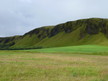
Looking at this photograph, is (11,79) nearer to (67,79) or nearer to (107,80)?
(67,79)

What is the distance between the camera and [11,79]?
49.8ft

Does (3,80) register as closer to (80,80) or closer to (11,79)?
(11,79)

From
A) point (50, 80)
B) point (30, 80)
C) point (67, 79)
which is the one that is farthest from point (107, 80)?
point (30, 80)

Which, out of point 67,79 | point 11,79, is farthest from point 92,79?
point 11,79

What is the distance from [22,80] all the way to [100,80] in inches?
229

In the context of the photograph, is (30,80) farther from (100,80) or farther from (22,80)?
(100,80)

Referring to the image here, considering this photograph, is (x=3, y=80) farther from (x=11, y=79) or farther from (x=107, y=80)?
(x=107, y=80)

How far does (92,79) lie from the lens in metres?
15.7

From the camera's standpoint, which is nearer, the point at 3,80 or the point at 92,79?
the point at 3,80

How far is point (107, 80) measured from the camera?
50.0 ft

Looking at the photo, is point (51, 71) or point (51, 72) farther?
point (51, 71)

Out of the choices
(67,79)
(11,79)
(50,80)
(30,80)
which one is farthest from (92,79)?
(11,79)

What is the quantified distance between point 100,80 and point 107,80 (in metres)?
0.52

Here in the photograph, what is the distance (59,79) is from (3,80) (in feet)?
13.5
